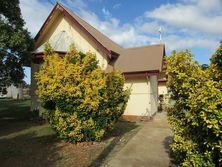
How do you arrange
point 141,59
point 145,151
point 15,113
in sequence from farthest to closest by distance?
1. point 15,113
2. point 141,59
3. point 145,151

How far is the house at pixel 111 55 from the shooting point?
15297 millimetres

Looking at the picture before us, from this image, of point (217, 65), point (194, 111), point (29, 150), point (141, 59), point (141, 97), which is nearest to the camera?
point (194, 111)

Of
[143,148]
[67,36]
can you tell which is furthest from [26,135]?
[67,36]

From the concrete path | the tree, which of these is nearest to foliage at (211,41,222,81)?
the concrete path

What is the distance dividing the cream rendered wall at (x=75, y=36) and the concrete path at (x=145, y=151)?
7.22 metres

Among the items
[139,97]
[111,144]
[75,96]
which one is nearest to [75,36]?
[139,97]

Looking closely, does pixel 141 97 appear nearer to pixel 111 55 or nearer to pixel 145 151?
pixel 111 55

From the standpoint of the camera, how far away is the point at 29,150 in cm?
847

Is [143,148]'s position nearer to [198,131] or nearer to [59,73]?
[198,131]

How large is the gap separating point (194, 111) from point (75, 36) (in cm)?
1351

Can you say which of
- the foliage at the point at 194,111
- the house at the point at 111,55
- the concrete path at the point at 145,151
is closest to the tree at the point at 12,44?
the house at the point at 111,55

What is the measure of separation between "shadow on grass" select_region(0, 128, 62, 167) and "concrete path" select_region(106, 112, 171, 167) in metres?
2.06

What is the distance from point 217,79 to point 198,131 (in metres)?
1.20

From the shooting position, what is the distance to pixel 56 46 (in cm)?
1562
